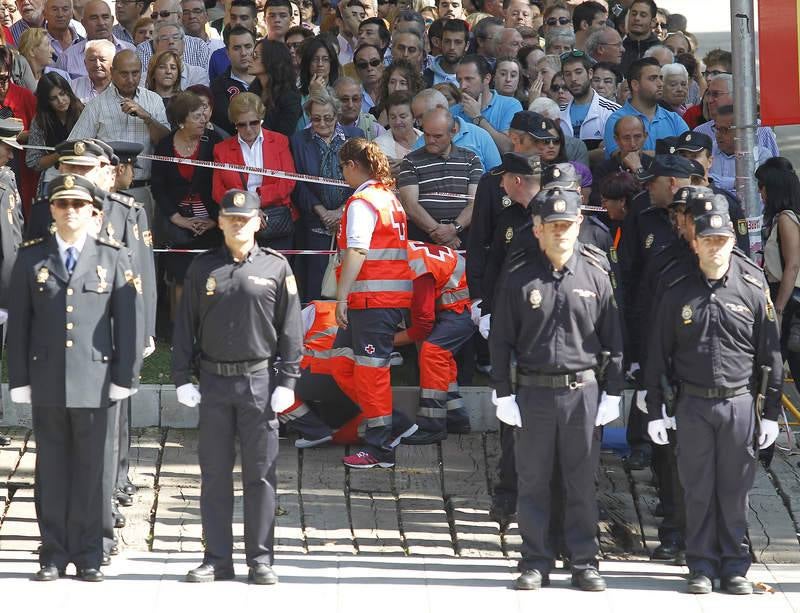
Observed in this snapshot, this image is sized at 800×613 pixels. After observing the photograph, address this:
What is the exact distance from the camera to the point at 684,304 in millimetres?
7848

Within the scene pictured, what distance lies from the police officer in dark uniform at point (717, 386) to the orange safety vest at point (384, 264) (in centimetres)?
228

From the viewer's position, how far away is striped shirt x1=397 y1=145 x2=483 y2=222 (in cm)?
1052

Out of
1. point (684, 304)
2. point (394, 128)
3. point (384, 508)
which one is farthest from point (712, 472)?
point (394, 128)

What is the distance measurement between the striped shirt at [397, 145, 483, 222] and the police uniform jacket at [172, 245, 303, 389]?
278 centimetres

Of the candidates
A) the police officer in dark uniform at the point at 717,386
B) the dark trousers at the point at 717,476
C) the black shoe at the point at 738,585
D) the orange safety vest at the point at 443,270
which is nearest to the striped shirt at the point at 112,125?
the orange safety vest at the point at 443,270

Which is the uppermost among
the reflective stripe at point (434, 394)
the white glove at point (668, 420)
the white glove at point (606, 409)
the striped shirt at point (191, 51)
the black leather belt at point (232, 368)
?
the striped shirt at point (191, 51)

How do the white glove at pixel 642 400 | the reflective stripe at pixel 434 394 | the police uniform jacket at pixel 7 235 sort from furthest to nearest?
the reflective stripe at pixel 434 394 → the police uniform jacket at pixel 7 235 → the white glove at pixel 642 400

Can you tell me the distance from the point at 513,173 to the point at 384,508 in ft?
7.04

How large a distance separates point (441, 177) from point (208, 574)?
3.76 meters

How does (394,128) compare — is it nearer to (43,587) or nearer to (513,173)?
(513,173)

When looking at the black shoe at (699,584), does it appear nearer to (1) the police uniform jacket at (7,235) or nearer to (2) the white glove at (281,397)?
(2) the white glove at (281,397)

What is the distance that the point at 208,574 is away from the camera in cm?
780

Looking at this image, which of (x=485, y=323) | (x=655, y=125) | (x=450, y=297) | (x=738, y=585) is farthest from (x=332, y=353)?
(x=655, y=125)

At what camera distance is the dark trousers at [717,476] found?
7.80 metres
